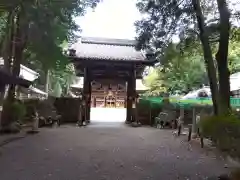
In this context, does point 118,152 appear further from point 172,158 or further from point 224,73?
point 224,73

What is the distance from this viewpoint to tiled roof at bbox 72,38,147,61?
74.5 feet

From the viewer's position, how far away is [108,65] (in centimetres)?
2366

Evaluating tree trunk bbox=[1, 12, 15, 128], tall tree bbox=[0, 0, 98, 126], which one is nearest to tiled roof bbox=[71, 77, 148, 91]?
tall tree bbox=[0, 0, 98, 126]

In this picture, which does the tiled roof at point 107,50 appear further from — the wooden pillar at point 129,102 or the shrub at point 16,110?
the shrub at point 16,110

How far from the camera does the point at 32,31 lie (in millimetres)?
10750

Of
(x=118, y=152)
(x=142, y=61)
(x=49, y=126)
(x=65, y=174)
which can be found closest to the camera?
(x=65, y=174)

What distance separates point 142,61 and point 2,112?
10415mm

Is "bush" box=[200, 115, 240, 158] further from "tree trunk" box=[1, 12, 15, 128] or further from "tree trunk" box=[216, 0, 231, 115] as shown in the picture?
"tree trunk" box=[1, 12, 15, 128]

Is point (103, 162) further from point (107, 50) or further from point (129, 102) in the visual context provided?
point (107, 50)

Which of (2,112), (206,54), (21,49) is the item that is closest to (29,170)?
(206,54)

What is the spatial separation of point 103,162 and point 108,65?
51.3ft

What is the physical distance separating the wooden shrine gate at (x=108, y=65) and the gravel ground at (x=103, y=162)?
10744 mm

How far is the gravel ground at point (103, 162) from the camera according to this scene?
273 inches

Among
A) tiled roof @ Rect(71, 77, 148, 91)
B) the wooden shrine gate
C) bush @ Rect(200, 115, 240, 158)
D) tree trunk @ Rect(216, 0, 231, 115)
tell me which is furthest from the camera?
tiled roof @ Rect(71, 77, 148, 91)
